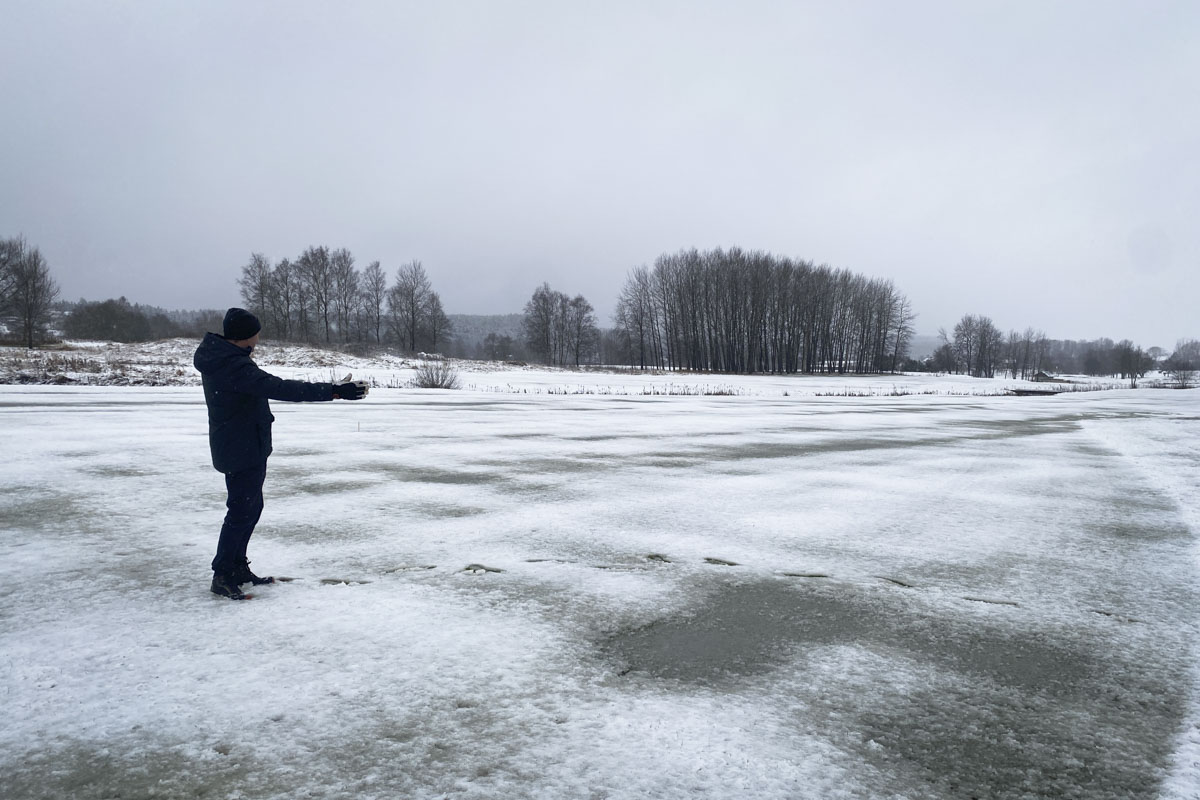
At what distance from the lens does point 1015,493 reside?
268 inches

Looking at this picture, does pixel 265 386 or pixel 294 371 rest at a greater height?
pixel 265 386

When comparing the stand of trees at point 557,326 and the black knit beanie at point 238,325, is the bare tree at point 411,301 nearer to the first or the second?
the stand of trees at point 557,326

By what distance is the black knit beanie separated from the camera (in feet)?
11.9

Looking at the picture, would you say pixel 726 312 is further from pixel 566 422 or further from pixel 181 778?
pixel 181 778

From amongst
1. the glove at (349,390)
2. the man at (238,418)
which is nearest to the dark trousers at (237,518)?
the man at (238,418)

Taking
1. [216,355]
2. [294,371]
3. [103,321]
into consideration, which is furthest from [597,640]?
[103,321]

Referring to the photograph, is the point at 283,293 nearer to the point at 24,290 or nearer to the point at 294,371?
the point at 24,290

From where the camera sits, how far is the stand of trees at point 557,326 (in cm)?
8188

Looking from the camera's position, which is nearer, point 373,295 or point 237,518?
point 237,518

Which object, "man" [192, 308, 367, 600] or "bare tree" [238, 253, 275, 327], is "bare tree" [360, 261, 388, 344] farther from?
"man" [192, 308, 367, 600]

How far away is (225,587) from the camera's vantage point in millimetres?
3539

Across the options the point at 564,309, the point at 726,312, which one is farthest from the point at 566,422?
the point at 564,309

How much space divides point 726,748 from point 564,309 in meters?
84.8

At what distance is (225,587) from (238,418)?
96 cm
